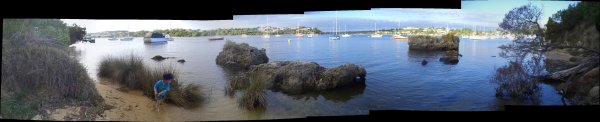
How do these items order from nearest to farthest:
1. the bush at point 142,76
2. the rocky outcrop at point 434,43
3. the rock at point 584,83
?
the bush at point 142,76
the rock at point 584,83
the rocky outcrop at point 434,43

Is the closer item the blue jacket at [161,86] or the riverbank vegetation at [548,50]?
the blue jacket at [161,86]

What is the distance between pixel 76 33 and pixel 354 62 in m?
4.01

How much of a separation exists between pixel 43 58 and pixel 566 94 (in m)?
7.60

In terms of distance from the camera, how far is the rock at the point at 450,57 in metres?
6.73

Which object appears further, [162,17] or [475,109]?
[475,109]

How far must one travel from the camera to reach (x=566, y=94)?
6590mm

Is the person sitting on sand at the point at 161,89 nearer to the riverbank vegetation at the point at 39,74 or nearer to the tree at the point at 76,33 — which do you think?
the riverbank vegetation at the point at 39,74

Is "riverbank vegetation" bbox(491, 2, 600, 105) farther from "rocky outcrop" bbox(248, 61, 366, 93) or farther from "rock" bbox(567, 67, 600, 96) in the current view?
"rocky outcrop" bbox(248, 61, 366, 93)

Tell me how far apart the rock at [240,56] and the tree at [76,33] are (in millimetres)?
1924

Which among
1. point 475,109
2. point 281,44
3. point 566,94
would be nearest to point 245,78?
point 281,44

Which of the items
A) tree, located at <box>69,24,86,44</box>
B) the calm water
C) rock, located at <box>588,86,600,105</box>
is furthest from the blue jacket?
rock, located at <box>588,86,600,105</box>

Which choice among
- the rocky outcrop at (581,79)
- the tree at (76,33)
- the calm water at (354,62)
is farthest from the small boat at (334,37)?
the tree at (76,33)

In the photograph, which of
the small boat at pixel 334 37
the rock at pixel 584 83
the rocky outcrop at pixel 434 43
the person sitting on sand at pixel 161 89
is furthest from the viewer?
the small boat at pixel 334 37

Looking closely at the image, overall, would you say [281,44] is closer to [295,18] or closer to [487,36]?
[295,18]
